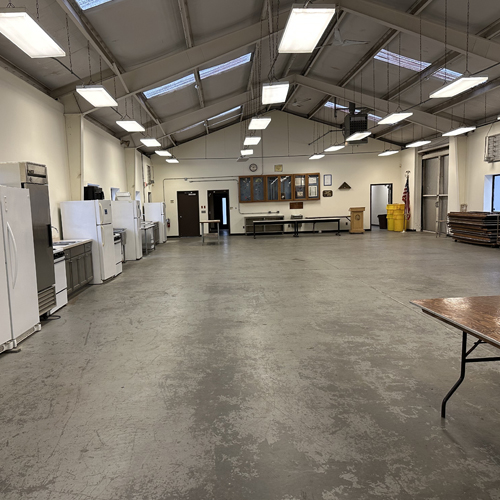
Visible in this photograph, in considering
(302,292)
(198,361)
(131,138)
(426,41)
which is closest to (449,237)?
(426,41)

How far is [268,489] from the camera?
1.82 metres

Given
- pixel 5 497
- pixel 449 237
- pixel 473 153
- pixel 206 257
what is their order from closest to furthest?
pixel 5 497 → pixel 206 257 → pixel 473 153 → pixel 449 237

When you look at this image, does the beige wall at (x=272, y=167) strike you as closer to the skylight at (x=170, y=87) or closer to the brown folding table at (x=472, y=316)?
the skylight at (x=170, y=87)

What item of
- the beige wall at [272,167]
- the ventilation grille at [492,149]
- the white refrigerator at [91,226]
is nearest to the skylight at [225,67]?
the white refrigerator at [91,226]

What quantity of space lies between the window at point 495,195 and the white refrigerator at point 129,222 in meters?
10.2

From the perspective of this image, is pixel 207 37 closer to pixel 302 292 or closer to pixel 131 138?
pixel 302 292

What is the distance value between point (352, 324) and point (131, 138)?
34.8ft

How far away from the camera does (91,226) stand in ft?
22.6

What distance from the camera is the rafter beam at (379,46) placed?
259 inches

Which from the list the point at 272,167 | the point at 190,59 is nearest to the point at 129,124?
the point at 190,59

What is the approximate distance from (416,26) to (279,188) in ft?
32.3

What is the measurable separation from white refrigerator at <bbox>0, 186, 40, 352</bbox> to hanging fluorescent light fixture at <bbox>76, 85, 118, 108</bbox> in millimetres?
2045

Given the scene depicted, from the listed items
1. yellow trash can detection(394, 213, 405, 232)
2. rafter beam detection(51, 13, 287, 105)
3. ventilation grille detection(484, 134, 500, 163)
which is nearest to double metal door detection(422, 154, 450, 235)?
yellow trash can detection(394, 213, 405, 232)

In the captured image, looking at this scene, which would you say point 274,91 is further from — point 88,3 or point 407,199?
point 407,199
